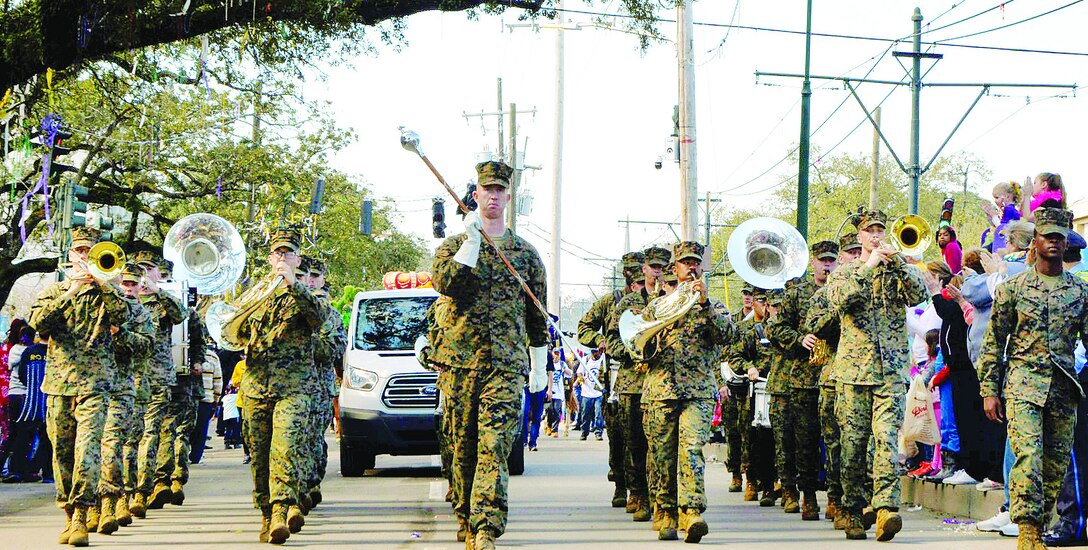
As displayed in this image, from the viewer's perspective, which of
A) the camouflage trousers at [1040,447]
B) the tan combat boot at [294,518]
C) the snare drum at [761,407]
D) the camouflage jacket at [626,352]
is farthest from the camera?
the snare drum at [761,407]

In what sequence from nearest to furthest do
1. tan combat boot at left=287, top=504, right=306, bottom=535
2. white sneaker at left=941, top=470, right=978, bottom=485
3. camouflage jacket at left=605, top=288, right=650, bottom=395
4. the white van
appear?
1. tan combat boot at left=287, top=504, right=306, bottom=535
2. camouflage jacket at left=605, top=288, right=650, bottom=395
3. white sneaker at left=941, top=470, right=978, bottom=485
4. the white van

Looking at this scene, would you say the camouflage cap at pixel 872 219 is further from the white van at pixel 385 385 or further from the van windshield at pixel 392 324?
the van windshield at pixel 392 324

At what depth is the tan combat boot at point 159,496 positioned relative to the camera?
12992 millimetres

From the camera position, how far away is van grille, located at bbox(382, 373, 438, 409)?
16594 mm

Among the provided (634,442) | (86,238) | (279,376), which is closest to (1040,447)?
(634,442)

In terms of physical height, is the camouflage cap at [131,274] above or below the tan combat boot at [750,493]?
above

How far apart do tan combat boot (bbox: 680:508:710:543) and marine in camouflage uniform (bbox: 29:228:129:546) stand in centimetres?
426

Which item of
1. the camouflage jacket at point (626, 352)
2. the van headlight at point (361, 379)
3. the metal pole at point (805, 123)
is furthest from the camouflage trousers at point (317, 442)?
the metal pole at point (805, 123)

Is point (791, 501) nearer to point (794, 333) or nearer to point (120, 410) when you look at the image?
point (794, 333)

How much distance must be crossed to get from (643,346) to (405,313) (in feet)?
23.1

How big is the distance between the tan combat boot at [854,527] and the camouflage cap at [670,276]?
7.10ft

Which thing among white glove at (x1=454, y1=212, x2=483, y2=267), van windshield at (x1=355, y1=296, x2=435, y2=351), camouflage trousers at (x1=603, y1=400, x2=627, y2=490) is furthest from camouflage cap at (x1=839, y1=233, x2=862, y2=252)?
van windshield at (x1=355, y1=296, x2=435, y2=351)

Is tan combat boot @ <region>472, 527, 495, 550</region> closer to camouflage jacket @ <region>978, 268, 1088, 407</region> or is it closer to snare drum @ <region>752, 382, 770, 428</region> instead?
camouflage jacket @ <region>978, 268, 1088, 407</region>

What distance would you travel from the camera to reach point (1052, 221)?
29.3 ft
